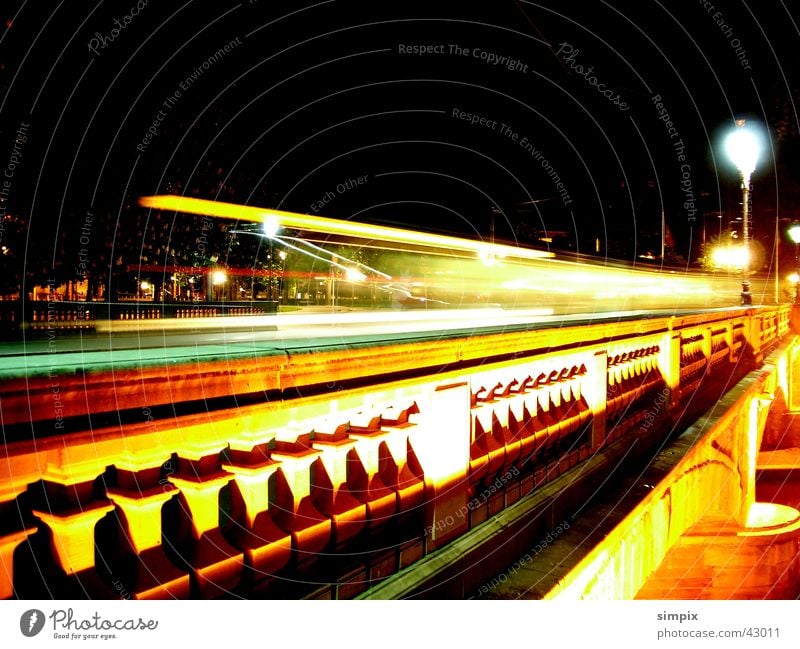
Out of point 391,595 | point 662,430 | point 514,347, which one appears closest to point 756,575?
point 662,430

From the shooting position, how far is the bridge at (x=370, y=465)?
165 cm

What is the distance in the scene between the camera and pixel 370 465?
2.52m

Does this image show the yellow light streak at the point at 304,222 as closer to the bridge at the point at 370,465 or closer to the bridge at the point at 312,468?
the bridge at the point at 370,465

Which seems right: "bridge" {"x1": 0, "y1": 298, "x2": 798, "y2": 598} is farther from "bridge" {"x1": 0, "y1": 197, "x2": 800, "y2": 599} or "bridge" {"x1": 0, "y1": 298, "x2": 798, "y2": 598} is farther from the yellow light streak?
the yellow light streak

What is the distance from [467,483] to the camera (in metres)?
3.13

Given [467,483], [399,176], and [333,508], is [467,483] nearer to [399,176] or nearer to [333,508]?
[333,508]

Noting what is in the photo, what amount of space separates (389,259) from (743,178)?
25.0 ft

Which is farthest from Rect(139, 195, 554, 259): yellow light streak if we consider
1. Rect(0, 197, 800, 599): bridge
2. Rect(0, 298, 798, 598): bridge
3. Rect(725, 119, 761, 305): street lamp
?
Rect(725, 119, 761, 305): street lamp
